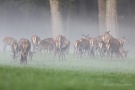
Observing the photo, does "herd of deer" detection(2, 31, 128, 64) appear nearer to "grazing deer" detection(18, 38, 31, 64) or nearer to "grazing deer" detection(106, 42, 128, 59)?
"grazing deer" detection(106, 42, 128, 59)

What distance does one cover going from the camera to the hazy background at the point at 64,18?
161ft

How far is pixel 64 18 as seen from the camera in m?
52.2

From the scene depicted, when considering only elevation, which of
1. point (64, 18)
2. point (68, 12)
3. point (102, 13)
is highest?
point (68, 12)

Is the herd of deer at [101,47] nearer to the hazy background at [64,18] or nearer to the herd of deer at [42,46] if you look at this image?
the herd of deer at [42,46]

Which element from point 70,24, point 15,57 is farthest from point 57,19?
point 70,24

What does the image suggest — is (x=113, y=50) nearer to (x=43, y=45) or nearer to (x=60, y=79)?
(x=43, y=45)

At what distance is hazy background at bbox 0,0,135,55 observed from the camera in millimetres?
48984

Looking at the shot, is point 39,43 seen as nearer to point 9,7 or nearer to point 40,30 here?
point 9,7

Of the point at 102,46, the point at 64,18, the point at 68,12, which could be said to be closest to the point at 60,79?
the point at 102,46

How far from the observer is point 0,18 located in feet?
193

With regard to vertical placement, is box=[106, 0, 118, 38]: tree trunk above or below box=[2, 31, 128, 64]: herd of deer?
above

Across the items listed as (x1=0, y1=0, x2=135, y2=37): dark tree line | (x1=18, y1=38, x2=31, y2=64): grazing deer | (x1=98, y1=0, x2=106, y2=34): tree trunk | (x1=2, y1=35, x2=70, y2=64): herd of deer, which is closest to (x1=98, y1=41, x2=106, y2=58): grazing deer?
(x1=2, y1=35, x2=70, y2=64): herd of deer

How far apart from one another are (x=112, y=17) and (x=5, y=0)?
22096mm

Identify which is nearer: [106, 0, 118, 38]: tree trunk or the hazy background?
[106, 0, 118, 38]: tree trunk
